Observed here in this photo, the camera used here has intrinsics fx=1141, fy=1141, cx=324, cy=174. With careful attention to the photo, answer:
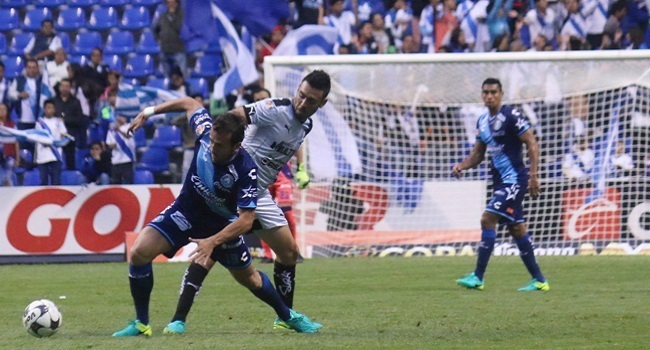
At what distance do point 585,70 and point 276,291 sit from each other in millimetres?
10545

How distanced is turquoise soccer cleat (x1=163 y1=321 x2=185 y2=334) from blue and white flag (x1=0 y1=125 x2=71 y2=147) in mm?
10738

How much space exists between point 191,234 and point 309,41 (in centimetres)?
1310

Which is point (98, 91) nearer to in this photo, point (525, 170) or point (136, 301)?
point (525, 170)

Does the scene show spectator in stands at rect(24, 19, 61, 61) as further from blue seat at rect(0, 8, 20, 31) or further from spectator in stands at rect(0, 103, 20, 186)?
spectator in stands at rect(0, 103, 20, 186)

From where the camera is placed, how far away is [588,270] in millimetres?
15461

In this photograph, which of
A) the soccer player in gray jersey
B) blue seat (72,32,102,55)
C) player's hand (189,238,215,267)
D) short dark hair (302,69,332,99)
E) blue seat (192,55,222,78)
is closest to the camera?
player's hand (189,238,215,267)

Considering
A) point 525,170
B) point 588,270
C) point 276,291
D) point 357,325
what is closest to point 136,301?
point 276,291

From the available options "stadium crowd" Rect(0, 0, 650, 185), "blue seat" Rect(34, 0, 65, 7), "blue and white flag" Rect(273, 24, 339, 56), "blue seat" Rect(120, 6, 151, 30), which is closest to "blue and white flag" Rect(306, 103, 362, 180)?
"stadium crowd" Rect(0, 0, 650, 185)

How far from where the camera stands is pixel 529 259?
43.9ft

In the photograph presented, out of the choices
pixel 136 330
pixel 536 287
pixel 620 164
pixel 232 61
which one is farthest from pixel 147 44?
pixel 136 330

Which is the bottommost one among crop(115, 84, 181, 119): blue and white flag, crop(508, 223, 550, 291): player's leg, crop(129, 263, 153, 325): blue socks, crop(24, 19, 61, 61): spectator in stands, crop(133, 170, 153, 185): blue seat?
crop(508, 223, 550, 291): player's leg

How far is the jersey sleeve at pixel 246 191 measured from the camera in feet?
27.9

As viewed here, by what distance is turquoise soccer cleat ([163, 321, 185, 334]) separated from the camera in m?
9.01

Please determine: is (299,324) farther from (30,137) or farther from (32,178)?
(30,137)
